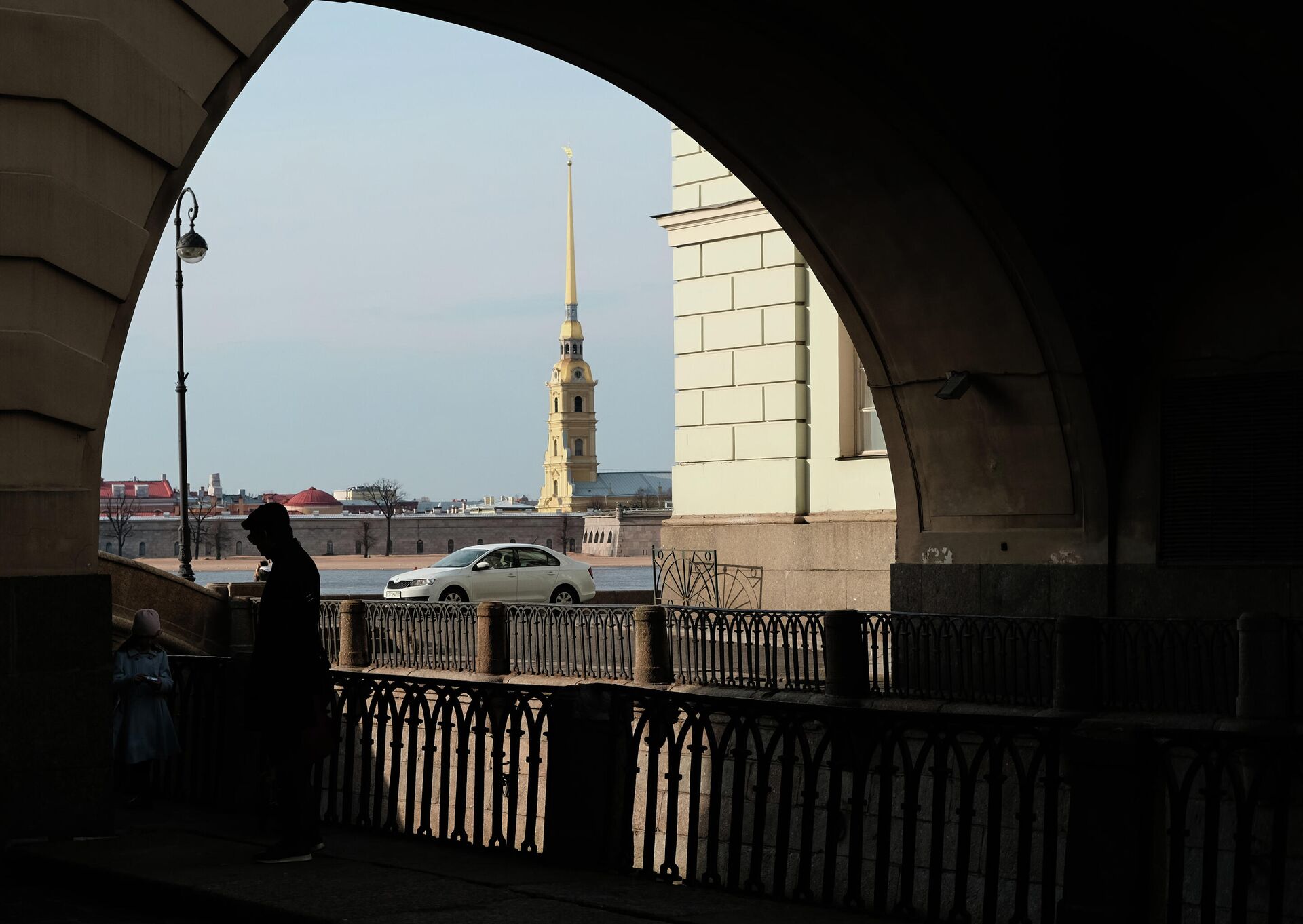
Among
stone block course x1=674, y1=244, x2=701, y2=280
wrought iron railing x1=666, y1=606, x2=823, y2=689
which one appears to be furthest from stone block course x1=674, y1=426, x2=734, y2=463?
wrought iron railing x1=666, y1=606, x2=823, y2=689

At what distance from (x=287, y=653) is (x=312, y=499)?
621 feet

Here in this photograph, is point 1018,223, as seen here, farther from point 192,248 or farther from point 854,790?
point 192,248

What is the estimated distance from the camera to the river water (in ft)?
173

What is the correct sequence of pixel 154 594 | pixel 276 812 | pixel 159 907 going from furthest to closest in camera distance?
pixel 154 594
pixel 276 812
pixel 159 907

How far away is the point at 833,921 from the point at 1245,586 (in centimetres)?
952

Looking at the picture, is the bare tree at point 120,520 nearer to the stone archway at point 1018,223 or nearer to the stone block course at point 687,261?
the stone block course at point 687,261

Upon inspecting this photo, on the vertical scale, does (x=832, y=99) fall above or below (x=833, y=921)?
above

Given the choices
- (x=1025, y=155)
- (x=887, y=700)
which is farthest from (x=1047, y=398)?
(x=887, y=700)

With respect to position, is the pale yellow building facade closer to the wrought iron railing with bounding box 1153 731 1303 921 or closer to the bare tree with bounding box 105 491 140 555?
the wrought iron railing with bounding box 1153 731 1303 921

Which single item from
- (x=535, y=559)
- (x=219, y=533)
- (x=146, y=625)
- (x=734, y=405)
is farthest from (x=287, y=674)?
(x=219, y=533)

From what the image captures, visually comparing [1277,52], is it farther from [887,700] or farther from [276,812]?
[276,812]

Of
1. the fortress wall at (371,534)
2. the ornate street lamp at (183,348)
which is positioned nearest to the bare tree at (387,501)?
the fortress wall at (371,534)

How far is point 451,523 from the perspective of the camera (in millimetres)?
123062

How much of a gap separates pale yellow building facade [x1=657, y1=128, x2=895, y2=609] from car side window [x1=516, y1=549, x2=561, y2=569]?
5.39m
